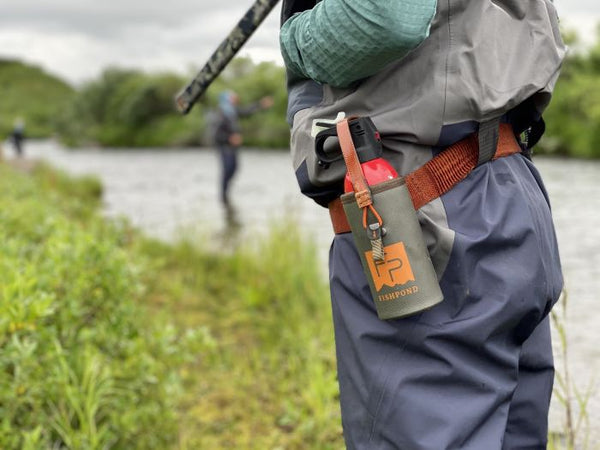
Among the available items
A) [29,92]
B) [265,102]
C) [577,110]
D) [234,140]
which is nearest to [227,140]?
[234,140]

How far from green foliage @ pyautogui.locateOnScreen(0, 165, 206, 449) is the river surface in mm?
1630

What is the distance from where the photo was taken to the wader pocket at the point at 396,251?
1.48 meters

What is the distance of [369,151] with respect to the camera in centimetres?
152

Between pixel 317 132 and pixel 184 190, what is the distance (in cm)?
1697

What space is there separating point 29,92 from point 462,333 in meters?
157

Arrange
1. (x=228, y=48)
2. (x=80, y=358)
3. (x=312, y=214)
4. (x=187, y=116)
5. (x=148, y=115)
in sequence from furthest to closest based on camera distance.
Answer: (x=148, y=115)
(x=187, y=116)
(x=312, y=214)
(x=80, y=358)
(x=228, y=48)

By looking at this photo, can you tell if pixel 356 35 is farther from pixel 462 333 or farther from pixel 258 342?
pixel 258 342

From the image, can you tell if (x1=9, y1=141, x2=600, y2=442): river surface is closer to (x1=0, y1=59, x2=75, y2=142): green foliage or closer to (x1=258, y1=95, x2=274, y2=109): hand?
(x1=258, y1=95, x2=274, y2=109): hand

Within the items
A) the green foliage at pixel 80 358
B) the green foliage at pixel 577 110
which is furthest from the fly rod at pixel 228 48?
the green foliage at pixel 577 110

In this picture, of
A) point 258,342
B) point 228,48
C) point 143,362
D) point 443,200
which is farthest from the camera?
point 258,342

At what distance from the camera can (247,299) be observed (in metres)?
5.44

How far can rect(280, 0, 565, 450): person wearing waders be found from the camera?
148 cm

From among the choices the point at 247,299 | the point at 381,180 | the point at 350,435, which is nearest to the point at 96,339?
the point at 350,435

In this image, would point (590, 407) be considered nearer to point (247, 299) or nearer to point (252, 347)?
point (252, 347)
